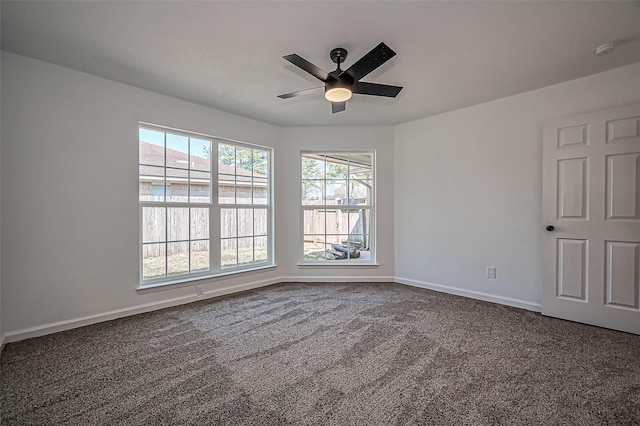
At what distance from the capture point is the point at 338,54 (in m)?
2.39

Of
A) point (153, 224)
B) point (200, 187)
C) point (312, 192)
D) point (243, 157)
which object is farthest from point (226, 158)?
point (312, 192)

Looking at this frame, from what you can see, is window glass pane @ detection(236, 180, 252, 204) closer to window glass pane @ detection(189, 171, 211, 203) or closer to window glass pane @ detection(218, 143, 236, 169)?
window glass pane @ detection(218, 143, 236, 169)

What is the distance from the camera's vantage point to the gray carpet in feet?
5.34

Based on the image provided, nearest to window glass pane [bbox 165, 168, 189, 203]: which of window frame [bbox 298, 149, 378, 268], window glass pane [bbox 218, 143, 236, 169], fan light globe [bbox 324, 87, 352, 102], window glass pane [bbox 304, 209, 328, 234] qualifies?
window glass pane [bbox 218, 143, 236, 169]

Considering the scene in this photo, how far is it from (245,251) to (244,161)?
1.30 m

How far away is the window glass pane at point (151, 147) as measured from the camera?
3.30 metres

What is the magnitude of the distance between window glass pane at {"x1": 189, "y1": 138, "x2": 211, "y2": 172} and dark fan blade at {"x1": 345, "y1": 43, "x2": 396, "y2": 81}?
2.37 m

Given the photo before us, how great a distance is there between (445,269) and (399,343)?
191 centimetres

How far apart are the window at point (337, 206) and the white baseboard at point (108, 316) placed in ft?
4.08

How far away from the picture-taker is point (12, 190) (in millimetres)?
2479

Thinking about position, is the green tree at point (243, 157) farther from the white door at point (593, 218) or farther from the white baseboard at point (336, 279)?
the white door at point (593, 218)

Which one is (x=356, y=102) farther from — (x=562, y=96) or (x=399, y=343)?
(x=399, y=343)

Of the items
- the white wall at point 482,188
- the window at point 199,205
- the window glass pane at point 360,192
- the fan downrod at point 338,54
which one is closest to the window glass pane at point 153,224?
the window at point 199,205

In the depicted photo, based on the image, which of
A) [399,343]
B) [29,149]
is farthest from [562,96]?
[29,149]
